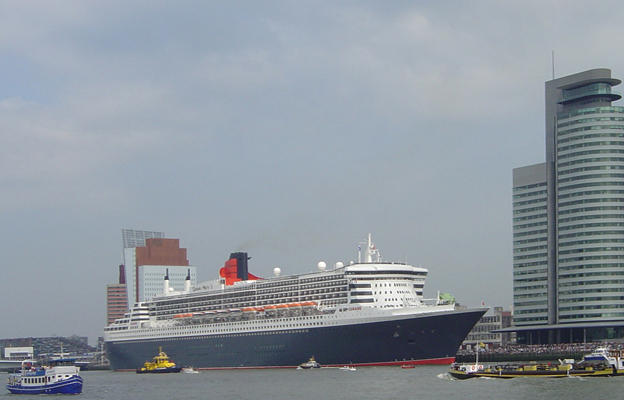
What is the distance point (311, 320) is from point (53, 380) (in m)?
31.9

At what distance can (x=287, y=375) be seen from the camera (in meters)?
90.8

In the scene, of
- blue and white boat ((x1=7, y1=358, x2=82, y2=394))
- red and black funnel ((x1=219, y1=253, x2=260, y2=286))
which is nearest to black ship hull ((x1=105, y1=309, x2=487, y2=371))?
red and black funnel ((x1=219, y1=253, x2=260, y2=286))

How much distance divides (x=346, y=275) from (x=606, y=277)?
71449 millimetres

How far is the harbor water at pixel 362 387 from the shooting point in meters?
66.0

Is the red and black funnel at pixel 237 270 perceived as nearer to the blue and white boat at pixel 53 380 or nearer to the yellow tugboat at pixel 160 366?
the yellow tugboat at pixel 160 366

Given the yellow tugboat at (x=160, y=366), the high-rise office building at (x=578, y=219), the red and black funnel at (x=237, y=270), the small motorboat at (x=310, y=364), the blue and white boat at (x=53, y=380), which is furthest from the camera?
the high-rise office building at (x=578, y=219)

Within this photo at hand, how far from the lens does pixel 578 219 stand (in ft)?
→ 516

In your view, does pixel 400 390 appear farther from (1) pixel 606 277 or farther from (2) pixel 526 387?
(1) pixel 606 277

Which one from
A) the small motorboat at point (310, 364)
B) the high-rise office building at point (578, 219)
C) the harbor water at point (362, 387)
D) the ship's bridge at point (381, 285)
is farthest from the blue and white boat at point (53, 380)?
the high-rise office building at point (578, 219)

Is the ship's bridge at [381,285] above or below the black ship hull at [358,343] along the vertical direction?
above

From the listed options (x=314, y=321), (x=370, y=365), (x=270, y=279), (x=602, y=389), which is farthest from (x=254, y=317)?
(x=602, y=389)

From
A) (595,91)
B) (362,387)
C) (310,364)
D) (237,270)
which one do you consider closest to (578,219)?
(595,91)

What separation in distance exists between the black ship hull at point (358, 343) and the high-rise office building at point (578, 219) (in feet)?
212

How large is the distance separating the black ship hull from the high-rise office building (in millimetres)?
64769
